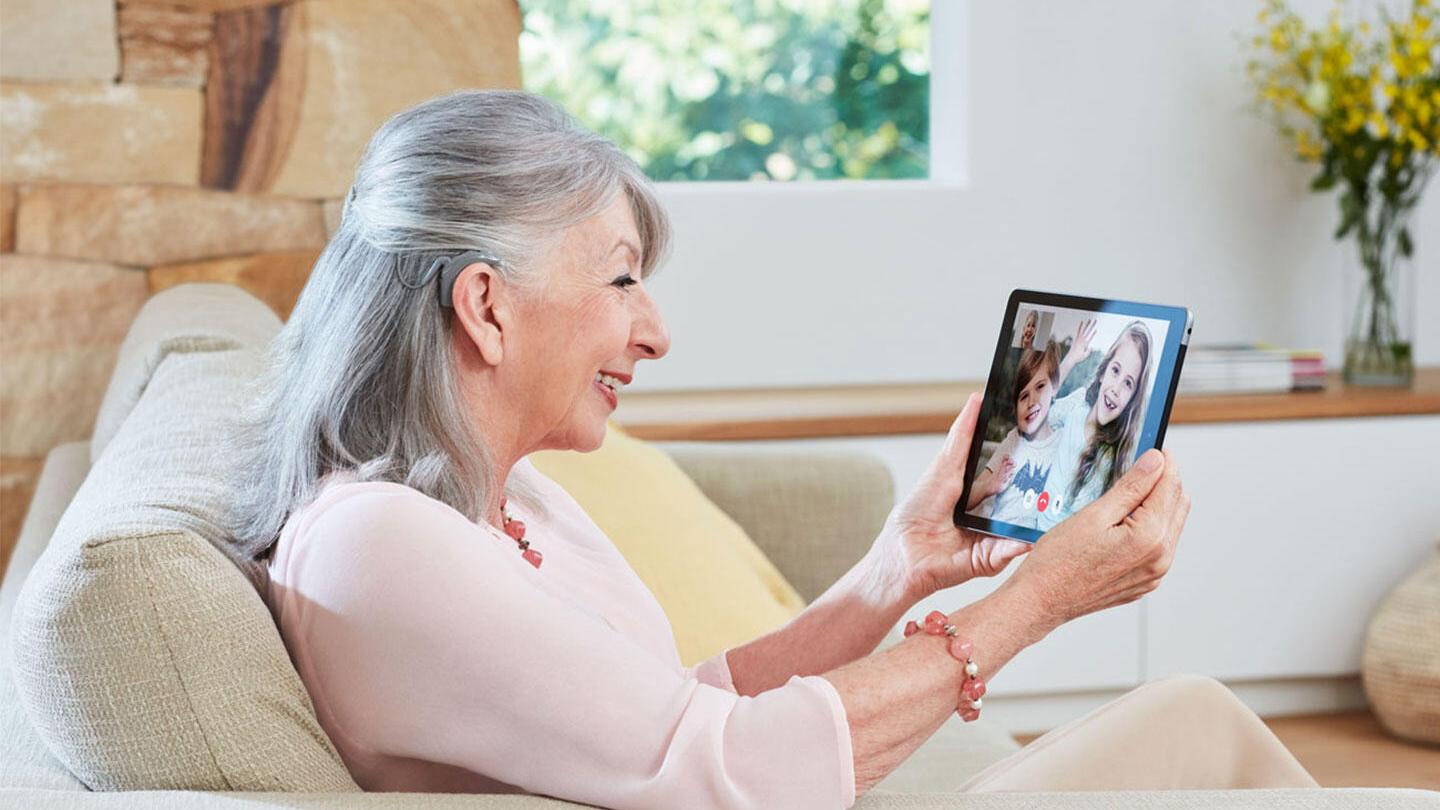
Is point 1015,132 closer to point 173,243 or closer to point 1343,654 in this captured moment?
point 1343,654

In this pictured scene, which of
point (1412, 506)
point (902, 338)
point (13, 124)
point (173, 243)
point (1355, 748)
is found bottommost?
point (1355, 748)

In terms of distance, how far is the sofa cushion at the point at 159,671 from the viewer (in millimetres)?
963

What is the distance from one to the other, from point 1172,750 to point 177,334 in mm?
1203

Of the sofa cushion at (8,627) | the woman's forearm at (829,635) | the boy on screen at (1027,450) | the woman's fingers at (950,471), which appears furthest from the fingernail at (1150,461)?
the sofa cushion at (8,627)

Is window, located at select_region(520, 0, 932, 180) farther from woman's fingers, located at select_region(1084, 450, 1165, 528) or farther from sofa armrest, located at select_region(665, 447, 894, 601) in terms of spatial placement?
woman's fingers, located at select_region(1084, 450, 1165, 528)

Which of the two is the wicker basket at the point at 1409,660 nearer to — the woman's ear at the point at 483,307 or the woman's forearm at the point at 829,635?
the woman's forearm at the point at 829,635

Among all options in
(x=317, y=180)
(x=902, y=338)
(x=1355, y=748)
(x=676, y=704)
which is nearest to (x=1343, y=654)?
(x=1355, y=748)

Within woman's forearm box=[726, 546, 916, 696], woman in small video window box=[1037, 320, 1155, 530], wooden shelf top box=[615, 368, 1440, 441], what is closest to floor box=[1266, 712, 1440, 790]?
wooden shelf top box=[615, 368, 1440, 441]

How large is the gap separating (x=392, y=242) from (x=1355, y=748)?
227 cm

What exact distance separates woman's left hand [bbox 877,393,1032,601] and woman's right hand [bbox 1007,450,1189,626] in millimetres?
203

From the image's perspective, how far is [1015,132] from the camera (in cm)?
322

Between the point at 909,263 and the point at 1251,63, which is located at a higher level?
the point at 1251,63

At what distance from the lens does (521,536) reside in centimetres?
134

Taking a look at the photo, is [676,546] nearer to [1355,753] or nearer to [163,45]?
[163,45]
